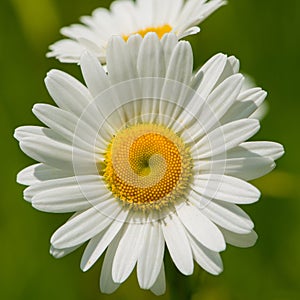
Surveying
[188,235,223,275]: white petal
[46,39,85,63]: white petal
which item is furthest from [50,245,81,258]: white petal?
[46,39,85,63]: white petal

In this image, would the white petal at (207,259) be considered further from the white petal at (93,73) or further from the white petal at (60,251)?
the white petal at (93,73)

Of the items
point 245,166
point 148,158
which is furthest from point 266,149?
point 148,158

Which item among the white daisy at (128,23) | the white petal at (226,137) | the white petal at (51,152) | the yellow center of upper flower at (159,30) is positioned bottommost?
the white petal at (226,137)

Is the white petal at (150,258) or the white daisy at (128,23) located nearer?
the white petal at (150,258)

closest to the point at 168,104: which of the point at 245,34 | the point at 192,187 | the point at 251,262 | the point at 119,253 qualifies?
the point at 192,187

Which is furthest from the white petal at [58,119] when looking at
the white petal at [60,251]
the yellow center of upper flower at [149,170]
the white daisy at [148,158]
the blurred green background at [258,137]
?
the blurred green background at [258,137]

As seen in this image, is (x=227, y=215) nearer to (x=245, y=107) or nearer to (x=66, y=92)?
(x=245, y=107)

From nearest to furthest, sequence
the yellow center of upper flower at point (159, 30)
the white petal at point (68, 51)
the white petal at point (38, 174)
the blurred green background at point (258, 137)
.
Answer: the white petal at point (38, 174) < the white petal at point (68, 51) < the yellow center of upper flower at point (159, 30) < the blurred green background at point (258, 137)
